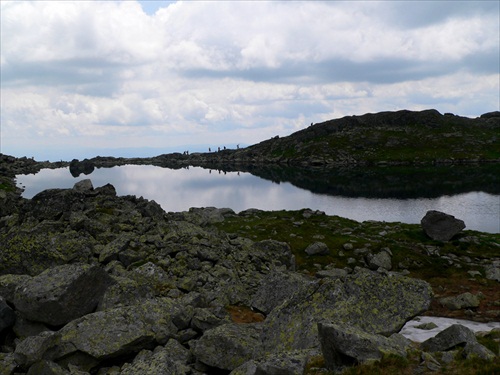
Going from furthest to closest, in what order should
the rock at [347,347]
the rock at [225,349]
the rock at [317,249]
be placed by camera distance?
the rock at [317,249], the rock at [225,349], the rock at [347,347]

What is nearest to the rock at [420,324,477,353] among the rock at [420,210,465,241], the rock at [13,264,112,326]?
the rock at [13,264,112,326]

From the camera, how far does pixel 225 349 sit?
1569cm

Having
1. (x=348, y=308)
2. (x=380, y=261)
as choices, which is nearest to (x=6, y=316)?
(x=348, y=308)

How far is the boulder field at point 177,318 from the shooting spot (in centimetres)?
1432

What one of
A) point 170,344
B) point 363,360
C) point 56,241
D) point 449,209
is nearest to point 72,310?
point 170,344

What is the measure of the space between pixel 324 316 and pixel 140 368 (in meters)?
7.44

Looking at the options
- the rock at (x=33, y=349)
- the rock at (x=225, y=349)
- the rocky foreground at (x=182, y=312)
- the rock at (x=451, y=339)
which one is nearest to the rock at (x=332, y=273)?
the rocky foreground at (x=182, y=312)

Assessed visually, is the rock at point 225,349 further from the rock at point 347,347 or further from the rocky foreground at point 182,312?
the rock at point 347,347

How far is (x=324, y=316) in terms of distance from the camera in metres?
16.8

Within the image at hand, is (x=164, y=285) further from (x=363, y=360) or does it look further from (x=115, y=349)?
(x=363, y=360)

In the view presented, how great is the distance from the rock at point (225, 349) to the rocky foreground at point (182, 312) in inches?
1.5

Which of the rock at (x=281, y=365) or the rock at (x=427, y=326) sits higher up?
the rock at (x=281, y=365)

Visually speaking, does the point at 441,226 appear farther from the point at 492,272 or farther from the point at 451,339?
the point at 451,339

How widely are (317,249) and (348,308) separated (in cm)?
2851
